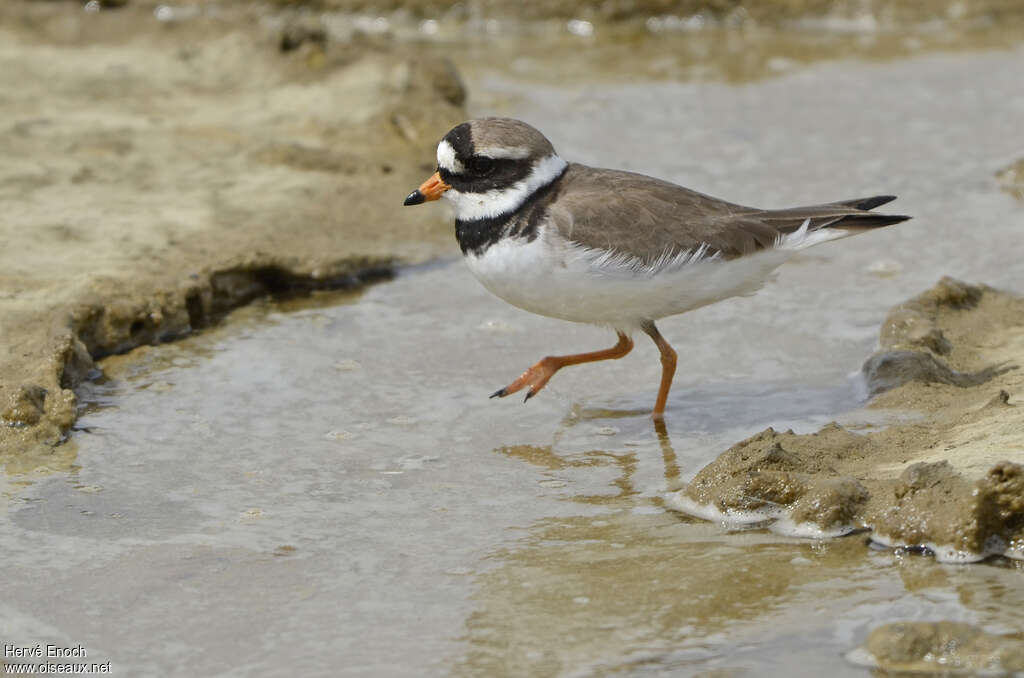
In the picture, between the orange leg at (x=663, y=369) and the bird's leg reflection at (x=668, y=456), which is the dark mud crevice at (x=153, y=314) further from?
the bird's leg reflection at (x=668, y=456)

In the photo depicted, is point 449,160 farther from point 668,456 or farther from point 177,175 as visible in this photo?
point 177,175

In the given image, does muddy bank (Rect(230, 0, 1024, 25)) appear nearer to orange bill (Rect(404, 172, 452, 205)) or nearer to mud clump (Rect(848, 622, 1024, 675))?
orange bill (Rect(404, 172, 452, 205))

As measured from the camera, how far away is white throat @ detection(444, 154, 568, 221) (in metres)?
5.75

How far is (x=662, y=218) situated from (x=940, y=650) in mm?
2590

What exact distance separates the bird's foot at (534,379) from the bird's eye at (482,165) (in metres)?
0.86

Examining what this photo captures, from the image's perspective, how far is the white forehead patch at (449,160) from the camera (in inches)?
230

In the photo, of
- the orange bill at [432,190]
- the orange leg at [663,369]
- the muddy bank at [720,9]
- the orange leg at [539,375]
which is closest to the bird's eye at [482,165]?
the orange bill at [432,190]

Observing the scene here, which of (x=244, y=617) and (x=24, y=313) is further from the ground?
(x=24, y=313)

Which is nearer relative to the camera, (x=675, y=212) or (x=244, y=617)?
(x=244, y=617)

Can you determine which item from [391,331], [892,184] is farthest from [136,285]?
[892,184]

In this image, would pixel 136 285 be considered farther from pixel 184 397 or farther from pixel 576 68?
pixel 576 68

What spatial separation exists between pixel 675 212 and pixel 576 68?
17.9ft

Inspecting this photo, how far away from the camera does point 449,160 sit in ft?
19.2

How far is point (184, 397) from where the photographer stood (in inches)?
235
